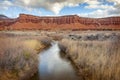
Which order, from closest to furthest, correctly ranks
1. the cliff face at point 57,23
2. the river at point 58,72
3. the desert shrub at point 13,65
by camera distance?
the desert shrub at point 13,65 < the river at point 58,72 < the cliff face at point 57,23

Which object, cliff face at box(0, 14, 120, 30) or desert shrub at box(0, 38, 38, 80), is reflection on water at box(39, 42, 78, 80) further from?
cliff face at box(0, 14, 120, 30)

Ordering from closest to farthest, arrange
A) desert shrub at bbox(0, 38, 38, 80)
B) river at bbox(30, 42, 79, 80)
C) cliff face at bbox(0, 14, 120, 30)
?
desert shrub at bbox(0, 38, 38, 80), river at bbox(30, 42, 79, 80), cliff face at bbox(0, 14, 120, 30)

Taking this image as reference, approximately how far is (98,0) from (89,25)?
48.7 ft

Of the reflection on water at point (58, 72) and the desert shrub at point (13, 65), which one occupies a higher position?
the desert shrub at point (13, 65)

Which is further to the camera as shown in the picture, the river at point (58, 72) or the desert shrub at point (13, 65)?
the river at point (58, 72)

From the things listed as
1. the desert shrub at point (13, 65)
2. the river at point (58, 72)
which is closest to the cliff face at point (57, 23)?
the river at point (58, 72)

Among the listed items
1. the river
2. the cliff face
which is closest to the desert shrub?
the river

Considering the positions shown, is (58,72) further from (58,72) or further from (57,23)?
(57,23)

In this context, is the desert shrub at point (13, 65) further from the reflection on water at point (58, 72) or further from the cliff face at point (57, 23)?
the cliff face at point (57, 23)

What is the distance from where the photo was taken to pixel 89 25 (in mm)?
24797

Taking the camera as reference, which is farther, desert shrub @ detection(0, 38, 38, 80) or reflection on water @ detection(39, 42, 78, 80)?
reflection on water @ detection(39, 42, 78, 80)

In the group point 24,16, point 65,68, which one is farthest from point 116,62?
point 24,16

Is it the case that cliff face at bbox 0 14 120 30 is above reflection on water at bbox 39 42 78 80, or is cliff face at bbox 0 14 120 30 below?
above

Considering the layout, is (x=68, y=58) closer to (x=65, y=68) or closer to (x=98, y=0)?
(x=65, y=68)
